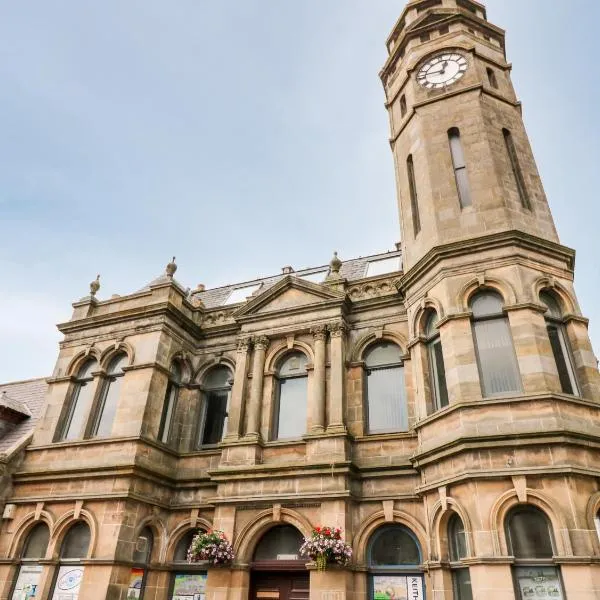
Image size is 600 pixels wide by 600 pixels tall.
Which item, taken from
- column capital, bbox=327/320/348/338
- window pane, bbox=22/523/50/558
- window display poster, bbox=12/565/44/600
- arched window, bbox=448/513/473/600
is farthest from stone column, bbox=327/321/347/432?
window display poster, bbox=12/565/44/600

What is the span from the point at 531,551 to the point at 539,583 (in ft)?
1.74

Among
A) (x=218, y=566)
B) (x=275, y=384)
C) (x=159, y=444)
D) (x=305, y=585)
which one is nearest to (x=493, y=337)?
(x=275, y=384)

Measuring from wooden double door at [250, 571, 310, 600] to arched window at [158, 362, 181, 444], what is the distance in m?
4.90

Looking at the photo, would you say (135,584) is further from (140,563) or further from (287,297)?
(287,297)

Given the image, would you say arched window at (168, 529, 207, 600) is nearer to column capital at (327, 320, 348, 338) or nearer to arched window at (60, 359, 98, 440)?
arched window at (60, 359, 98, 440)

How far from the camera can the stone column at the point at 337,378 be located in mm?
13539

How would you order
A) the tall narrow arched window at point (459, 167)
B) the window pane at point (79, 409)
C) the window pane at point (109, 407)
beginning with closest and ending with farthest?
the tall narrow arched window at point (459, 167), the window pane at point (109, 407), the window pane at point (79, 409)

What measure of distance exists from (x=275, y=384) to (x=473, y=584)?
7492 millimetres

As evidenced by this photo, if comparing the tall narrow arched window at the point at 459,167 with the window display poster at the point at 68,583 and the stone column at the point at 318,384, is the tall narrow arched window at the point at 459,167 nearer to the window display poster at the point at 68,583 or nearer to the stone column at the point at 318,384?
the stone column at the point at 318,384

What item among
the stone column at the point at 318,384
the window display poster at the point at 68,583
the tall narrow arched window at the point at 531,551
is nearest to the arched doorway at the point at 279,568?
the stone column at the point at 318,384

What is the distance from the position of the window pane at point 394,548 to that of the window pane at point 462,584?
128 cm

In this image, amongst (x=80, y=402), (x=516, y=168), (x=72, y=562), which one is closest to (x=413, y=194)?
(x=516, y=168)

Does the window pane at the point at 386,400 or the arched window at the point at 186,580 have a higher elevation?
the window pane at the point at 386,400

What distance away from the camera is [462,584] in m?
10.4
